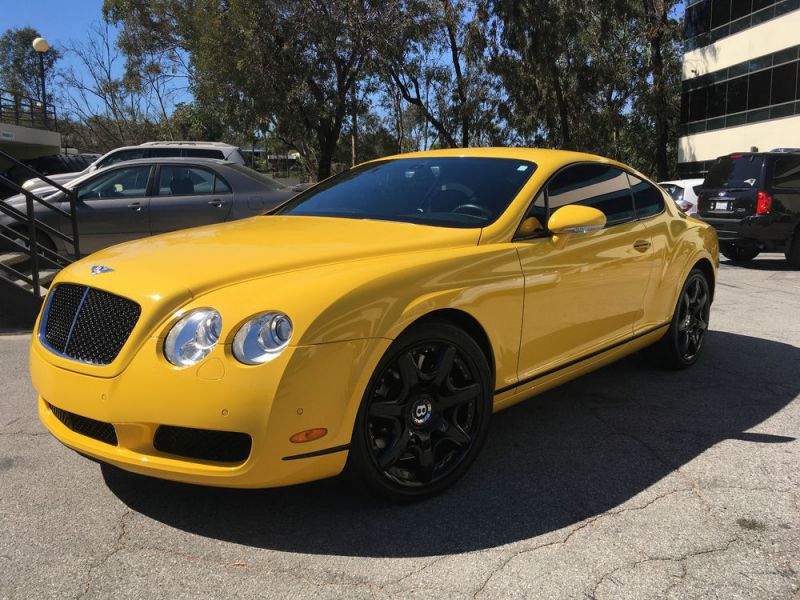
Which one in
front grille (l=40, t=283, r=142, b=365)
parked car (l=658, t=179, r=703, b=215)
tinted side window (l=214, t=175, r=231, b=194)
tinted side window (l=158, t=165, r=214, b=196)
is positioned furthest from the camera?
parked car (l=658, t=179, r=703, b=215)

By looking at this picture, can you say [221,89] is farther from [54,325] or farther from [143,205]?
[54,325]

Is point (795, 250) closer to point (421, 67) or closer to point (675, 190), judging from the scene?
point (675, 190)

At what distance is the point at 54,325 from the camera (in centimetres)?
309

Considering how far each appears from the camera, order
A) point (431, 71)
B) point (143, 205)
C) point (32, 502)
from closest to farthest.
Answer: point (32, 502) → point (143, 205) → point (431, 71)

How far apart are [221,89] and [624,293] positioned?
2000cm

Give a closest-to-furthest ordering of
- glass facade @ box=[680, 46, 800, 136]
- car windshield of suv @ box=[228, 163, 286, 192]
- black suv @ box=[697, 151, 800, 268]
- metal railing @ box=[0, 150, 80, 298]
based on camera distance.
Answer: metal railing @ box=[0, 150, 80, 298] → car windshield of suv @ box=[228, 163, 286, 192] → black suv @ box=[697, 151, 800, 268] → glass facade @ box=[680, 46, 800, 136]

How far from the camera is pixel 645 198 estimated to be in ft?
15.6

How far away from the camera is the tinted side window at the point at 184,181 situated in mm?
9297

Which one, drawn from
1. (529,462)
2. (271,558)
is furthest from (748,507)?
(271,558)

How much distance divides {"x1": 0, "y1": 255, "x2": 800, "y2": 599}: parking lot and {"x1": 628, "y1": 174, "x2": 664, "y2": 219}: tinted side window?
137 cm

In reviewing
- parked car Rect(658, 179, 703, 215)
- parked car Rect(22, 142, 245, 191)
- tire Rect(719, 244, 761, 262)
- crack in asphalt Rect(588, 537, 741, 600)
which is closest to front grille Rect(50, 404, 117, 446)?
crack in asphalt Rect(588, 537, 741, 600)

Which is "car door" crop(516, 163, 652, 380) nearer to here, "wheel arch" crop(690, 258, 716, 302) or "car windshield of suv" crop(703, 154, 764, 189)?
"wheel arch" crop(690, 258, 716, 302)

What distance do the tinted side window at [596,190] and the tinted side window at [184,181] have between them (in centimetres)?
628

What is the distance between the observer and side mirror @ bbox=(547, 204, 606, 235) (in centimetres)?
355
